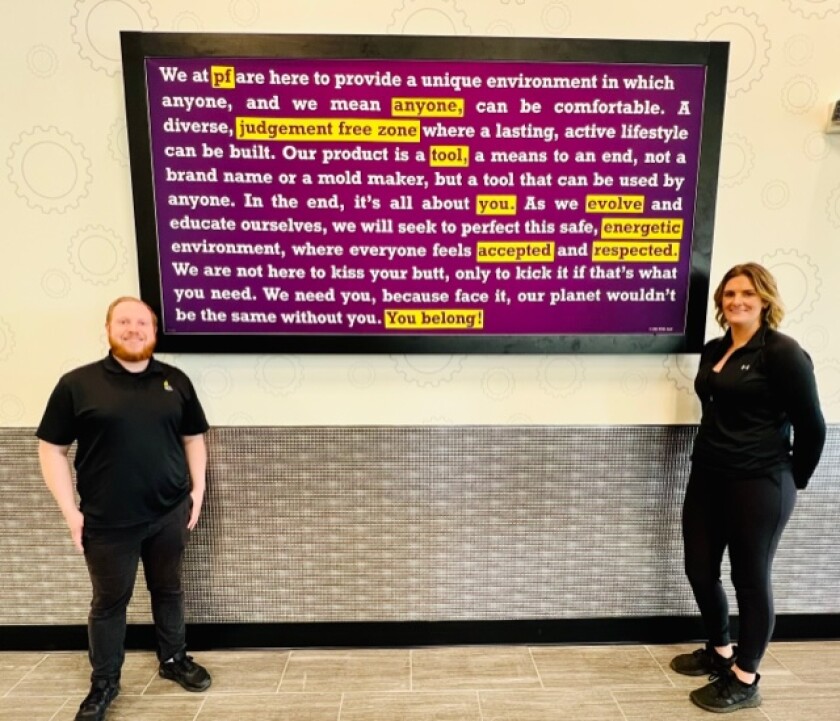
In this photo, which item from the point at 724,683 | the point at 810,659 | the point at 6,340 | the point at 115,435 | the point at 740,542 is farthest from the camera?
the point at 810,659

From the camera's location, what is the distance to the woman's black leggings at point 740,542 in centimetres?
187

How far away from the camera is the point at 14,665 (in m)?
2.20

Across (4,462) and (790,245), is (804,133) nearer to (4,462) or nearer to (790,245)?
(790,245)

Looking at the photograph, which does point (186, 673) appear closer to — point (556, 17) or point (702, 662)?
point (702, 662)

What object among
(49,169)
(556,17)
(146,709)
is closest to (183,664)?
(146,709)

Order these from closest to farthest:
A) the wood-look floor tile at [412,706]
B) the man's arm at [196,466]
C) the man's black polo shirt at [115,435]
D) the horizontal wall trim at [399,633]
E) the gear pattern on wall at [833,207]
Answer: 1. the man's black polo shirt at [115,435]
2. the wood-look floor tile at [412,706]
3. the man's arm at [196,466]
4. the gear pattern on wall at [833,207]
5. the horizontal wall trim at [399,633]

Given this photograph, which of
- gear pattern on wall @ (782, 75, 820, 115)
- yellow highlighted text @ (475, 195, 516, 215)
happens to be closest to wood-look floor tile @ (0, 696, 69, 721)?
yellow highlighted text @ (475, 195, 516, 215)

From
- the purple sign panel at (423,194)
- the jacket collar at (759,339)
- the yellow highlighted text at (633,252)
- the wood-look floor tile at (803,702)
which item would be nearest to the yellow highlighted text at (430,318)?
the purple sign panel at (423,194)

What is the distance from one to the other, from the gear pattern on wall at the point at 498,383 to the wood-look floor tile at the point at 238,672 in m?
1.37

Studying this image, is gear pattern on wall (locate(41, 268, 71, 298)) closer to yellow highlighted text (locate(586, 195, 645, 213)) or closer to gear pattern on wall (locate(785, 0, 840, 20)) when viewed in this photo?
yellow highlighted text (locate(586, 195, 645, 213))

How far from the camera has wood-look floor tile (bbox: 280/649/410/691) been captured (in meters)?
2.10

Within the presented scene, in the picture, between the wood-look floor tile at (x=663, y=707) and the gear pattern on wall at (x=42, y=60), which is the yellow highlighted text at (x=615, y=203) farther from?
the gear pattern on wall at (x=42, y=60)

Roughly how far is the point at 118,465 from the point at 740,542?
6.95 feet

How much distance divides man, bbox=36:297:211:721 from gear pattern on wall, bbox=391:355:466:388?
2.56 feet
